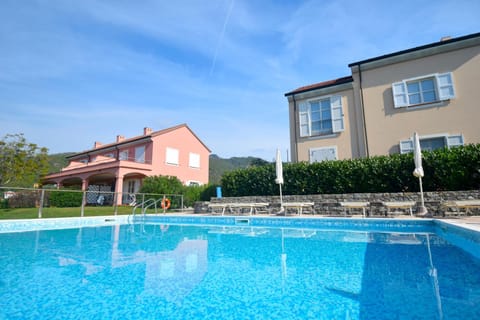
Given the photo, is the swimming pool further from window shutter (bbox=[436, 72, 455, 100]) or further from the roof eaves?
the roof eaves

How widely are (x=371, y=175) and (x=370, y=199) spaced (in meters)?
1.10

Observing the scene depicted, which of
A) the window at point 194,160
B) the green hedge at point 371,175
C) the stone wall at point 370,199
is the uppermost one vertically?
the window at point 194,160

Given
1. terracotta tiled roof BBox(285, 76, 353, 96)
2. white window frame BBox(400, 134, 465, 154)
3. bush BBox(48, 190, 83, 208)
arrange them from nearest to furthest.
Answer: white window frame BBox(400, 134, 465, 154)
terracotta tiled roof BBox(285, 76, 353, 96)
bush BBox(48, 190, 83, 208)

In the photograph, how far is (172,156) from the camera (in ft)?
83.7

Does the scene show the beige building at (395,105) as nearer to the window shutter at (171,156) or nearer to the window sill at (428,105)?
the window sill at (428,105)

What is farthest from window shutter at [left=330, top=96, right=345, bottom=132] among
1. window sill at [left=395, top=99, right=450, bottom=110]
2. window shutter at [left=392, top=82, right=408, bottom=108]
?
window sill at [left=395, top=99, right=450, bottom=110]

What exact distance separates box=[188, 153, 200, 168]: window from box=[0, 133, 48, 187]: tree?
13.3 meters

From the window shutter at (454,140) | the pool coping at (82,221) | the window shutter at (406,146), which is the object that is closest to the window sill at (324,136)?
the window shutter at (406,146)

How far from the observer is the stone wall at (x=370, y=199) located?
8445 millimetres

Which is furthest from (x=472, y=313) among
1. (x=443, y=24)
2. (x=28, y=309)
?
(x=443, y=24)

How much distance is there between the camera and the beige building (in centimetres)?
1141

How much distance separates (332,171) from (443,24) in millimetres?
7922

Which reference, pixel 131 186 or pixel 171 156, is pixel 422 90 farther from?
pixel 131 186

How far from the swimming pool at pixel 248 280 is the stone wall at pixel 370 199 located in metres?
3.10
